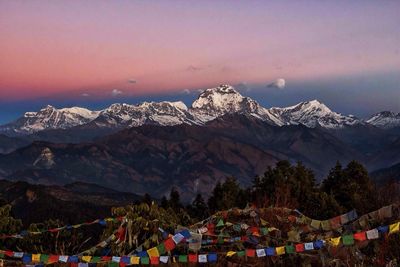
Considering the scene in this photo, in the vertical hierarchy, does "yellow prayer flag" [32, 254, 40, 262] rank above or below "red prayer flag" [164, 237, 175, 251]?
below

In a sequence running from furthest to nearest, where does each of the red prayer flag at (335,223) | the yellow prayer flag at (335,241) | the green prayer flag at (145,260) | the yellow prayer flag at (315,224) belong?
the yellow prayer flag at (315,224) < the red prayer flag at (335,223) < the yellow prayer flag at (335,241) < the green prayer flag at (145,260)

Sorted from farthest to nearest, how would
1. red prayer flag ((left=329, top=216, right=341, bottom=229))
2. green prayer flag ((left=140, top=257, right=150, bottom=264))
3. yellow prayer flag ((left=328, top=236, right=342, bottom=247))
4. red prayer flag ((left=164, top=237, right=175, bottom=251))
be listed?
red prayer flag ((left=329, top=216, right=341, bottom=229)), red prayer flag ((left=164, top=237, right=175, bottom=251)), yellow prayer flag ((left=328, top=236, right=342, bottom=247)), green prayer flag ((left=140, top=257, right=150, bottom=264))

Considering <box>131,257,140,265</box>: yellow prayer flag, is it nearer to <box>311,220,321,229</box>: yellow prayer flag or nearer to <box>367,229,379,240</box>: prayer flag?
<box>367,229,379,240</box>: prayer flag

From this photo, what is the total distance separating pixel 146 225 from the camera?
1700 centimetres

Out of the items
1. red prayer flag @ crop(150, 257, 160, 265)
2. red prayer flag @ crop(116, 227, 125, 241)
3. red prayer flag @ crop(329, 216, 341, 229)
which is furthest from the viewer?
red prayer flag @ crop(329, 216, 341, 229)

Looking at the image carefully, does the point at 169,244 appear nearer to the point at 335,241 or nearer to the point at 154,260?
the point at 154,260

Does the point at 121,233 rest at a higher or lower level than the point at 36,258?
higher

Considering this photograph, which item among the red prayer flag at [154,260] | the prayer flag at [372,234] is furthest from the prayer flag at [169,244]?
the prayer flag at [372,234]

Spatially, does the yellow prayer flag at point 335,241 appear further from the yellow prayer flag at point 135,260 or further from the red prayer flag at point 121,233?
the red prayer flag at point 121,233

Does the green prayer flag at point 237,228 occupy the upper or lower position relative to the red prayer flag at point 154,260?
upper

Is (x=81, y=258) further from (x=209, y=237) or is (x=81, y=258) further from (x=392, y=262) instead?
(x=392, y=262)

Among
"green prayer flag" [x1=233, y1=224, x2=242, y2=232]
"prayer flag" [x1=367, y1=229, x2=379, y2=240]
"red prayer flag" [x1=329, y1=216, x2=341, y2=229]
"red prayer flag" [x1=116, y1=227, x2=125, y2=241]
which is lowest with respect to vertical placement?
"prayer flag" [x1=367, y1=229, x2=379, y2=240]

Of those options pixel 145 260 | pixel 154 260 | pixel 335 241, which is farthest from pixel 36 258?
pixel 335 241

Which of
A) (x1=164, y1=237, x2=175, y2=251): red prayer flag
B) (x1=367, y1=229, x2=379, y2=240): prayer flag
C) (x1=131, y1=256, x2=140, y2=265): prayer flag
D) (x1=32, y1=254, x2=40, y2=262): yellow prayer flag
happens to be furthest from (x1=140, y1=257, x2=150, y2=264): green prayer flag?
(x1=367, y1=229, x2=379, y2=240): prayer flag
